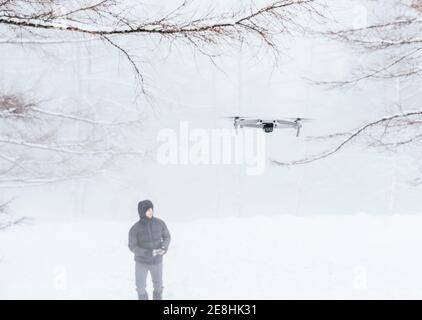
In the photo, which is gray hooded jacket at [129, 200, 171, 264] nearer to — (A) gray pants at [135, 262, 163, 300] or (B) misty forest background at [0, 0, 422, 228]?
(A) gray pants at [135, 262, 163, 300]

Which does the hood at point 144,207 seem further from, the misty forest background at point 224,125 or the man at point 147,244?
the misty forest background at point 224,125

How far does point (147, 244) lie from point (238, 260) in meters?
4.28

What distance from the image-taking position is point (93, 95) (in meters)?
23.9

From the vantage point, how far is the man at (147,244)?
6922 mm

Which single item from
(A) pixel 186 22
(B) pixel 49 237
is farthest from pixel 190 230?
(A) pixel 186 22

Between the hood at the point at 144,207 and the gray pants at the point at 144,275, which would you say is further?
the gray pants at the point at 144,275

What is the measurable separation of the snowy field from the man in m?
1.94

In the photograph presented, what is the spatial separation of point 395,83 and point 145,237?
20.3 meters

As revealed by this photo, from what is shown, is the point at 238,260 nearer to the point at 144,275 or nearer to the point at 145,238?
the point at 144,275

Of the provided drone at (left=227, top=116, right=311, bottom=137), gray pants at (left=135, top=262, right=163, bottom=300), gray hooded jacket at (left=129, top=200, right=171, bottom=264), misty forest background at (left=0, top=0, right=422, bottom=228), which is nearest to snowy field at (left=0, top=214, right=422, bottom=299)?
gray pants at (left=135, top=262, right=163, bottom=300)

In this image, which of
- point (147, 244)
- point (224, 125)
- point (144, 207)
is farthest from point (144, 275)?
point (224, 125)

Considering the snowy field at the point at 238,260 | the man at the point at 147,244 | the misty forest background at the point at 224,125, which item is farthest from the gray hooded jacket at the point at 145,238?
the misty forest background at the point at 224,125

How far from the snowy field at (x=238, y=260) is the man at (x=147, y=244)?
1939 mm

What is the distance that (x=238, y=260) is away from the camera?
10805 millimetres
